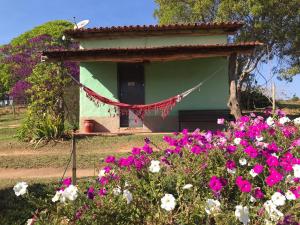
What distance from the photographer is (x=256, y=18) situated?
19.0 metres

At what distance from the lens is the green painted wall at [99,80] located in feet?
42.3

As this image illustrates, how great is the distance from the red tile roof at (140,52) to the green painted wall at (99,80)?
1568 millimetres

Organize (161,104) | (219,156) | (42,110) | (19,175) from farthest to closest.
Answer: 1. (42,110)
2. (161,104)
3. (19,175)
4. (219,156)

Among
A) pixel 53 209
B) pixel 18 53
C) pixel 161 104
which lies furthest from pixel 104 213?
pixel 18 53

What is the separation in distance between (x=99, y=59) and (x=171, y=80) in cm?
254

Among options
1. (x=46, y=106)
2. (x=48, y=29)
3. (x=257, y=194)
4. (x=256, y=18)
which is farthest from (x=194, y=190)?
(x=48, y=29)

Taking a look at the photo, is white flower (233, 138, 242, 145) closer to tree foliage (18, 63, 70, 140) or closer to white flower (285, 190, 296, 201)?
white flower (285, 190, 296, 201)

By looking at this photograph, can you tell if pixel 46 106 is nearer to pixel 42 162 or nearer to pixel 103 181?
pixel 42 162

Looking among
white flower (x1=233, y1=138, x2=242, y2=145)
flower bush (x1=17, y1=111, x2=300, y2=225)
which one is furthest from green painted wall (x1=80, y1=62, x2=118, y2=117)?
white flower (x1=233, y1=138, x2=242, y2=145)

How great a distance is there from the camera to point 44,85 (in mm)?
12422

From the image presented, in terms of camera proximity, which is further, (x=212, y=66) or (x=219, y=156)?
(x=212, y=66)

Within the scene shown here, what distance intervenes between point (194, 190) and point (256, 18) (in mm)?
17144

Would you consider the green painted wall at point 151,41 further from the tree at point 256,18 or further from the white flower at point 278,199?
the white flower at point 278,199

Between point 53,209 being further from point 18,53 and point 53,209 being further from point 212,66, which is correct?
point 18,53
